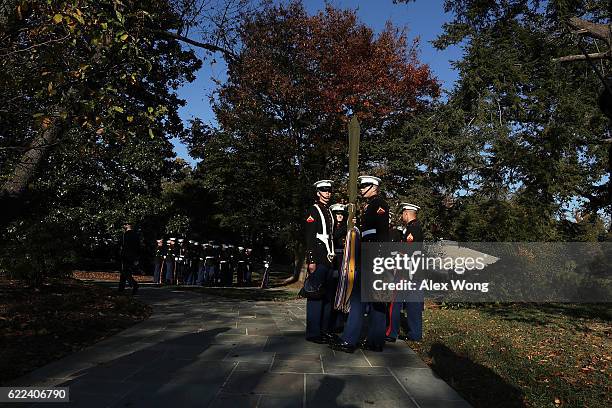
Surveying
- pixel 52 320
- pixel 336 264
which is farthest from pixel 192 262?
pixel 336 264

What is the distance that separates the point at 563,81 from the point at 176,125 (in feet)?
45.7

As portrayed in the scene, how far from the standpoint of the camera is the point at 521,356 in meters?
5.90

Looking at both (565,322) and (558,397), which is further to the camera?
(565,322)

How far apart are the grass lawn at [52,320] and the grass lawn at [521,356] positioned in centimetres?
419

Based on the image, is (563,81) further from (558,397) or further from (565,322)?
(558,397)

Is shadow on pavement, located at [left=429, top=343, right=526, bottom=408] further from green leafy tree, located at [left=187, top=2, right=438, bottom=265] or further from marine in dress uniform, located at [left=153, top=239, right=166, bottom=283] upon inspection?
marine in dress uniform, located at [left=153, top=239, right=166, bottom=283]

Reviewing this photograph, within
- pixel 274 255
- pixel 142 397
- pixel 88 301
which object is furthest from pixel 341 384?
pixel 274 255

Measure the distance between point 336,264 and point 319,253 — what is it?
391mm

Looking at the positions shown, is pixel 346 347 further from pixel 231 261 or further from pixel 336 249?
pixel 231 261

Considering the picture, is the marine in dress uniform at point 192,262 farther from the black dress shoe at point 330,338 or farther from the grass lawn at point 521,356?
the black dress shoe at point 330,338

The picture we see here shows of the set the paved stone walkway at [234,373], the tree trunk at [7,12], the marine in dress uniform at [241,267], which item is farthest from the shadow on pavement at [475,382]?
the marine in dress uniform at [241,267]

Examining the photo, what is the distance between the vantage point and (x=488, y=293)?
1133 centimetres

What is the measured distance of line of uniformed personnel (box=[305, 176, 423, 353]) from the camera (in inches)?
226

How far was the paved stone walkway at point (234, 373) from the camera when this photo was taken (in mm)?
3887
